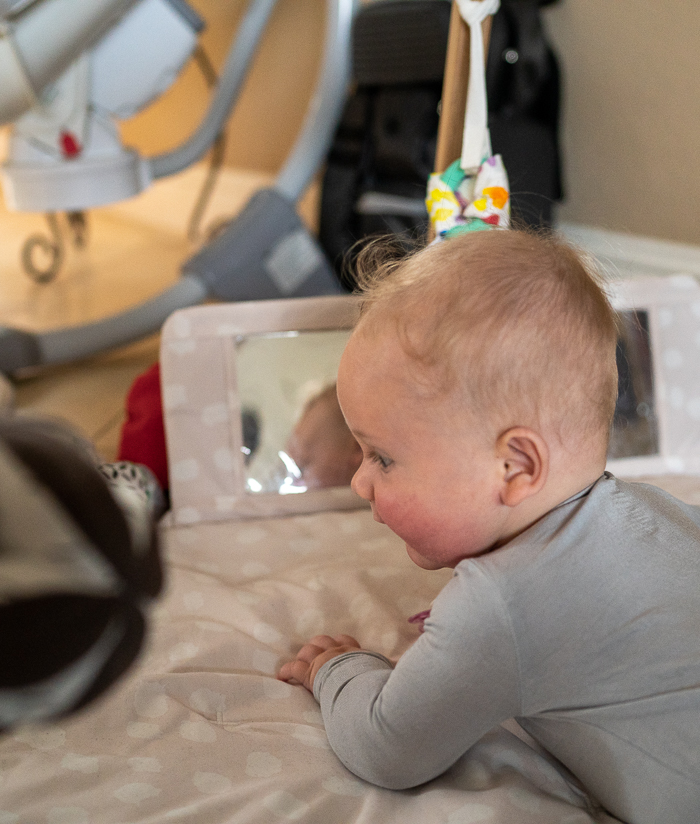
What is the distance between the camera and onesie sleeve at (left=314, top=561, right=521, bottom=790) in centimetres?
51

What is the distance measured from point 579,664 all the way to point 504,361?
0.20 meters

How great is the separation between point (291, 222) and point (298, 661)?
3.75 feet

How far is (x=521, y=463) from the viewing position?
0.55m

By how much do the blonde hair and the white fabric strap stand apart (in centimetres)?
37

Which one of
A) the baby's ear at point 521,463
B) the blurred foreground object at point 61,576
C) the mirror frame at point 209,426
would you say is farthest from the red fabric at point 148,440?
the blurred foreground object at point 61,576

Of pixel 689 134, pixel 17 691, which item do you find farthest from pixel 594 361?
pixel 689 134

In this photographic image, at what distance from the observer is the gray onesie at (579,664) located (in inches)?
20.3

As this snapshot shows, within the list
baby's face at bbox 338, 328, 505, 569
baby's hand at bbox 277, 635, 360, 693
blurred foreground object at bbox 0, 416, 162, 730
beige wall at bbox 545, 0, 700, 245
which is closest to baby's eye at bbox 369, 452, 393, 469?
baby's face at bbox 338, 328, 505, 569

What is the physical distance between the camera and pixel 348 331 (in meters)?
1.02

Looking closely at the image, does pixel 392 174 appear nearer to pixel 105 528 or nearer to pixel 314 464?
pixel 314 464

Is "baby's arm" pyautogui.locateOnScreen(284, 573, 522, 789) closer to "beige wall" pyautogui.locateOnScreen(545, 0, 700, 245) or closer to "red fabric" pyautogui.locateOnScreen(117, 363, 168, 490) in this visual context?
"red fabric" pyautogui.locateOnScreen(117, 363, 168, 490)

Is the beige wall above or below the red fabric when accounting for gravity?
above

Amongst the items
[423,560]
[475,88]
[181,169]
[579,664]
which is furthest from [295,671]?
[181,169]

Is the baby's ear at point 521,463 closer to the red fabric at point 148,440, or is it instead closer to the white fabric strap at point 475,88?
the white fabric strap at point 475,88
